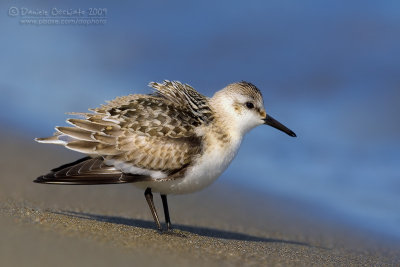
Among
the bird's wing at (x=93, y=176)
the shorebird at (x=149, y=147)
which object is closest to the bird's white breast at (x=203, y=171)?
the shorebird at (x=149, y=147)

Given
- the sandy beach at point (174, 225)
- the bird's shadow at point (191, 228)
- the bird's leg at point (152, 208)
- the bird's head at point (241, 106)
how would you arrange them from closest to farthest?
the sandy beach at point (174, 225), the bird's leg at point (152, 208), the bird's head at point (241, 106), the bird's shadow at point (191, 228)

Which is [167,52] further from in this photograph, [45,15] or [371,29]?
[371,29]

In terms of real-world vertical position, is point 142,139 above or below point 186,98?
below

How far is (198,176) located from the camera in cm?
713

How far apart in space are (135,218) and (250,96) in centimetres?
233

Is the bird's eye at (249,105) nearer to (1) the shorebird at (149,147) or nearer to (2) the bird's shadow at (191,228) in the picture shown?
(1) the shorebird at (149,147)

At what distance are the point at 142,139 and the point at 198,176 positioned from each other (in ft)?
2.53

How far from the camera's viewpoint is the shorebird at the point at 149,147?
23.3ft

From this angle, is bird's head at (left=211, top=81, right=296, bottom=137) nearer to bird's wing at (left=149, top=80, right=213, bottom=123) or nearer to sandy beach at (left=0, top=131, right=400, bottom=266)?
bird's wing at (left=149, top=80, right=213, bottom=123)

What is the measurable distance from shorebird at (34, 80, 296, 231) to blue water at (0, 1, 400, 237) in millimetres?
3612

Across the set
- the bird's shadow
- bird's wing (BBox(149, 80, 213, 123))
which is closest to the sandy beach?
the bird's shadow

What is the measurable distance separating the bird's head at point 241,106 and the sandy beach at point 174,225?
58.1 inches

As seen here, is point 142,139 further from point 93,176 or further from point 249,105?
point 249,105

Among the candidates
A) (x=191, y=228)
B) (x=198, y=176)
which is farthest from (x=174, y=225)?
(x=198, y=176)
